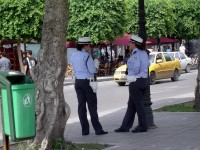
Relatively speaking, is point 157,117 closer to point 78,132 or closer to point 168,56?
point 78,132

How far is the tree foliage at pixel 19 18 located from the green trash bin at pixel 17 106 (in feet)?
89.6

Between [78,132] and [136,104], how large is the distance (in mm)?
1399

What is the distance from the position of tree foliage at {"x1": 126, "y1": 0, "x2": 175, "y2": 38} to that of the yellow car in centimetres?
1373

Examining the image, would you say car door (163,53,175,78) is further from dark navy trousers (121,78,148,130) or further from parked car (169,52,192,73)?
dark navy trousers (121,78,148,130)

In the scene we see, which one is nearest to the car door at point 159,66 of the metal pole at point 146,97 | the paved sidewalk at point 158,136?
the paved sidewalk at point 158,136

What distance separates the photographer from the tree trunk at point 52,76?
8.71 metres

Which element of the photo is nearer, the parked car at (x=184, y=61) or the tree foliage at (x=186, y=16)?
the parked car at (x=184, y=61)

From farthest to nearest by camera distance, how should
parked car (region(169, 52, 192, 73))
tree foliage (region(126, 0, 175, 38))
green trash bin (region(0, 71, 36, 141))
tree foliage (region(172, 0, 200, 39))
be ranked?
tree foliage (region(172, 0, 200, 39)) → tree foliage (region(126, 0, 175, 38)) → parked car (region(169, 52, 192, 73)) → green trash bin (region(0, 71, 36, 141))

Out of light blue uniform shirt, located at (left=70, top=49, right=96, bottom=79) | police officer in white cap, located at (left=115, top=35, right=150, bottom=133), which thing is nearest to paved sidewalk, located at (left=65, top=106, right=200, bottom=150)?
police officer in white cap, located at (left=115, top=35, right=150, bottom=133)

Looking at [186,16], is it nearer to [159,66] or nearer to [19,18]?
[19,18]

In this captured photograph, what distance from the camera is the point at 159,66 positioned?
2961 cm

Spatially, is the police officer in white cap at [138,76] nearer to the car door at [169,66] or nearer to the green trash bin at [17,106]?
the green trash bin at [17,106]

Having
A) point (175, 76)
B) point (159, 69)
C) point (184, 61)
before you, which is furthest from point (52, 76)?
point (184, 61)

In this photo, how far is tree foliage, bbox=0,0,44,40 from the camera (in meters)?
33.6
